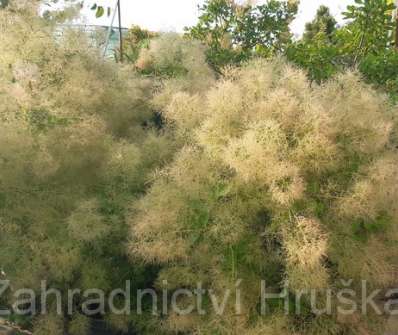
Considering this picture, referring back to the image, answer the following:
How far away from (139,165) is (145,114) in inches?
15.2

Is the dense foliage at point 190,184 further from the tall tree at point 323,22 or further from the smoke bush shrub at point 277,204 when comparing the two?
the tall tree at point 323,22

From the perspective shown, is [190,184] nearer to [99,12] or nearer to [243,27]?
[99,12]

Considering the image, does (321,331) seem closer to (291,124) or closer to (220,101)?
(291,124)

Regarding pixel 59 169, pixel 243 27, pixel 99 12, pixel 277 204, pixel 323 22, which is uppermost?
pixel 323 22

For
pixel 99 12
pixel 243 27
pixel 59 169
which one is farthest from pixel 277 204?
pixel 243 27

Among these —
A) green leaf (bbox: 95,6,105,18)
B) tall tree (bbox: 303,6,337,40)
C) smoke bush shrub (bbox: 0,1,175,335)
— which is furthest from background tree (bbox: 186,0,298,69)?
tall tree (bbox: 303,6,337,40)

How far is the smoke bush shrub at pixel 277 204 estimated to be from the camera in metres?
1.62

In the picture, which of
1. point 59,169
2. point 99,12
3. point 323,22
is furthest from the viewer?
point 323,22

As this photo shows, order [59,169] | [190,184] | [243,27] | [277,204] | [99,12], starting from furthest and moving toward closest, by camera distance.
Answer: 1. [243,27]
2. [99,12]
3. [59,169]
4. [190,184]
5. [277,204]

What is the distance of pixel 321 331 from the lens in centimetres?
174

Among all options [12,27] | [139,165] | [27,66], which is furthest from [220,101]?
[12,27]

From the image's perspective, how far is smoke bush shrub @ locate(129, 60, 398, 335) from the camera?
162 centimetres

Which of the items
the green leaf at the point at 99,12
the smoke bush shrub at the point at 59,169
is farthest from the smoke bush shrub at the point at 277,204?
the green leaf at the point at 99,12

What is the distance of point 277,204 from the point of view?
1.63 meters
